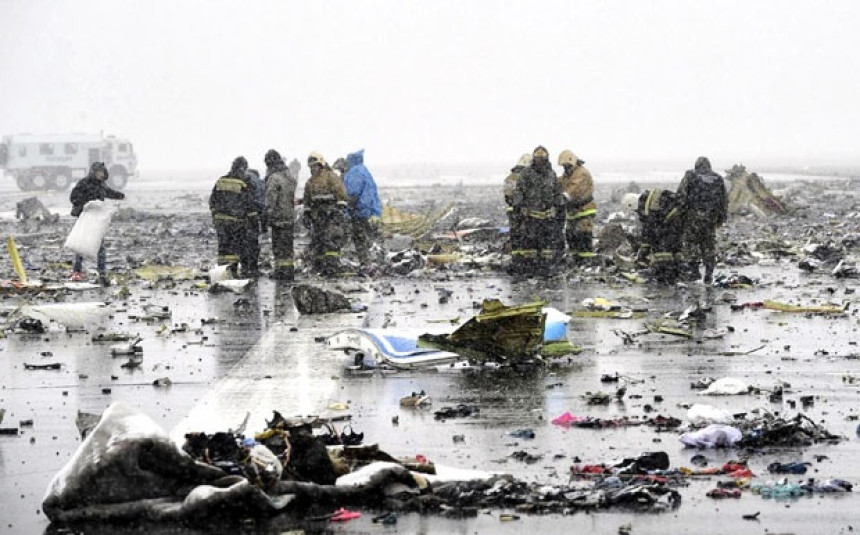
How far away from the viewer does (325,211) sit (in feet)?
72.9

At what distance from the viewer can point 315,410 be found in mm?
11516

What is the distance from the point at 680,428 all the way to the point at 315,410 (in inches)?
105

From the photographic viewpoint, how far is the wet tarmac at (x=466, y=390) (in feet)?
27.4

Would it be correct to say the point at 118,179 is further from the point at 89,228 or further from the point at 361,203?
the point at 89,228

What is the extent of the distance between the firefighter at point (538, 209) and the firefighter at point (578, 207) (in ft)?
1.39

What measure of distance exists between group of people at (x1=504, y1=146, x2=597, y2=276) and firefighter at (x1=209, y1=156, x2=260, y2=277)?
148 inches

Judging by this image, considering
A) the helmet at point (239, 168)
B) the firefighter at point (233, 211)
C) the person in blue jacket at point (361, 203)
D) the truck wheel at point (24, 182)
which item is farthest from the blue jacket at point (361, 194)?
the truck wheel at point (24, 182)

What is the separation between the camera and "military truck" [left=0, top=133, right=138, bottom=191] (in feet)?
235

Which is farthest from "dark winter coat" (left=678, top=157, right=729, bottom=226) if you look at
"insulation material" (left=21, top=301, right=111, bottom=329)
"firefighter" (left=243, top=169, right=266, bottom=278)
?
"insulation material" (left=21, top=301, right=111, bottom=329)

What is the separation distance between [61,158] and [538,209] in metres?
53.1

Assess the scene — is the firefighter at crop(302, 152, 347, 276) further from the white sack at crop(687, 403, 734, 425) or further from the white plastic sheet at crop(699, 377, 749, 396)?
the white sack at crop(687, 403, 734, 425)

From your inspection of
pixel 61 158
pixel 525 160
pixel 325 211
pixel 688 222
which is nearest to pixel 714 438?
pixel 688 222

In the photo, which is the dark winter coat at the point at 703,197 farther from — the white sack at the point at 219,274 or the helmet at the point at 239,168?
the white sack at the point at 219,274

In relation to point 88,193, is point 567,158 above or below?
above
